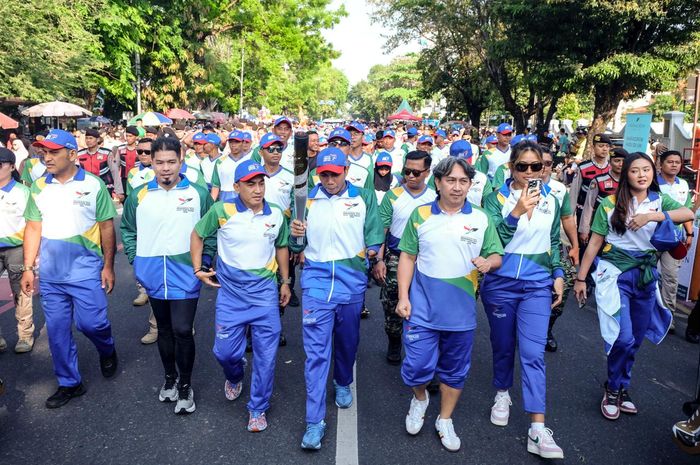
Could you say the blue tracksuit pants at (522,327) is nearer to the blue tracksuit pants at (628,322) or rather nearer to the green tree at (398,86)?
the blue tracksuit pants at (628,322)

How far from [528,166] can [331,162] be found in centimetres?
136

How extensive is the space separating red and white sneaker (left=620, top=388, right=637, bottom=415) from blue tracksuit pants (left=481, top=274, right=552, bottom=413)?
2.77ft

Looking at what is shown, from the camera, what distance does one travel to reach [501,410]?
161 inches

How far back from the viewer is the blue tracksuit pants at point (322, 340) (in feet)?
12.4

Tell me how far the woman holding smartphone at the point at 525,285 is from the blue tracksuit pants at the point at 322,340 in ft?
3.37

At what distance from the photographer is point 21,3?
54.3 ft

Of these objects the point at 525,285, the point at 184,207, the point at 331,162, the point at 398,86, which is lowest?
the point at 525,285

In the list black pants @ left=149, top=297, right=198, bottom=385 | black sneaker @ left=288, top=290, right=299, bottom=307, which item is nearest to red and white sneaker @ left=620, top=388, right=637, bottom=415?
black pants @ left=149, top=297, right=198, bottom=385

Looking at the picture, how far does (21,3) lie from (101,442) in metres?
17.2

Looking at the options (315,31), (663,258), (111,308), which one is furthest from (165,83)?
(663,258)

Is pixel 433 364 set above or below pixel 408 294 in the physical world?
below

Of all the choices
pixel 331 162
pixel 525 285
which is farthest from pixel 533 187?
pixel 331 162

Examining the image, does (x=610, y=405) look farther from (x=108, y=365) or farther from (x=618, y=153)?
(x=108, y=365)

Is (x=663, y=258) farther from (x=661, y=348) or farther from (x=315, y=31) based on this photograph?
(x=315, y=31)
